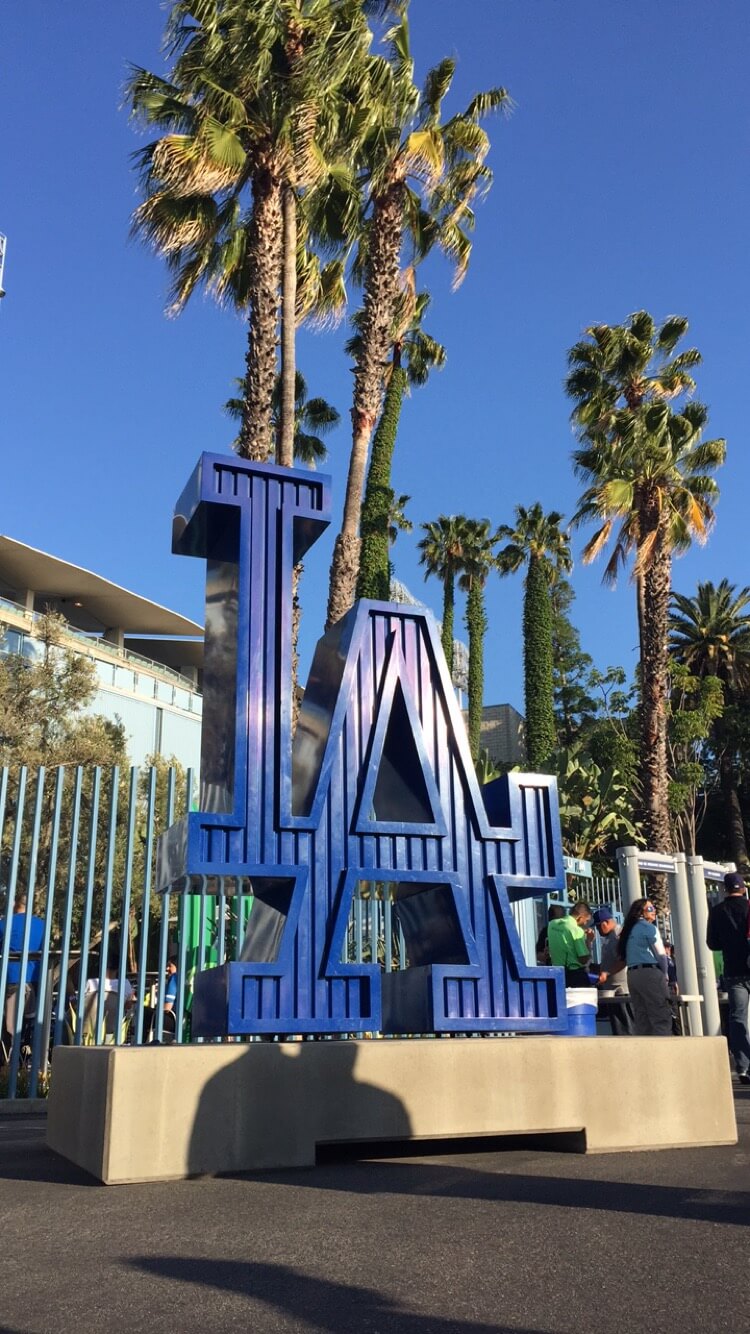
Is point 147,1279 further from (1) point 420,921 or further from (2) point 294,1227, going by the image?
(1) point 420,921

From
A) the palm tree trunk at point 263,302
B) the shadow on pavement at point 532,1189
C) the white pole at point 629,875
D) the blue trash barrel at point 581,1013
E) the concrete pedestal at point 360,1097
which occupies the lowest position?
the shadow on pavement at point 532,1189

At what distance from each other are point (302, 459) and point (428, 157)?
8.52m

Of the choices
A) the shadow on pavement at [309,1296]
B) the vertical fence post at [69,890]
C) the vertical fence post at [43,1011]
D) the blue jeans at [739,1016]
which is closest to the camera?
the shadow on pavement at [309,1296]

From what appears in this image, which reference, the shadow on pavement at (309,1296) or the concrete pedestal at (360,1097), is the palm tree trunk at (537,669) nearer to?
the concrete pedestal at (360,1097)

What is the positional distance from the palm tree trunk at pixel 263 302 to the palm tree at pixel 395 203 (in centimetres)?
245

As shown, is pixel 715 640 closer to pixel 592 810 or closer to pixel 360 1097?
pixel 592 810

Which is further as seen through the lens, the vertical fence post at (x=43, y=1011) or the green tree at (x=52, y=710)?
the green tree at (x=52, y=710)

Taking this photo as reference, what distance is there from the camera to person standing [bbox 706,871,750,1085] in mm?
9477

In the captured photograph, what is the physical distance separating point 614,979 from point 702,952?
7.41 feet

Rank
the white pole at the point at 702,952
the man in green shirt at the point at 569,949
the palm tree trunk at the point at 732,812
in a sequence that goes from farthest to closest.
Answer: the palm tree trunk at the point at 732,812, the white pole at the point at 702,952, the man in green shirt at the point at 569,949

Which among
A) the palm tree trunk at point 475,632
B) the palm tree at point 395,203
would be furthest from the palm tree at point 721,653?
the palm tree at point 395,203

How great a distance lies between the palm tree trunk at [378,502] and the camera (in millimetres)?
23594

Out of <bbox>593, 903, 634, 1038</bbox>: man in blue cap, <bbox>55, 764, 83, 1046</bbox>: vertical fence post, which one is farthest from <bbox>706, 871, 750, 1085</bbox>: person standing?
<bbox>55, 764, 83, 1046</bbox>: vertical fence post

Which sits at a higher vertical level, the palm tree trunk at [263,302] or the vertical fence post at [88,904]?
the palm tree trunk at [263,302]
